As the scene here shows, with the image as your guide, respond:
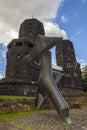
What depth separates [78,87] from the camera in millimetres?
50188

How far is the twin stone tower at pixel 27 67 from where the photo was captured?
1387 inches

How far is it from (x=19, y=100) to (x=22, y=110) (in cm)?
114

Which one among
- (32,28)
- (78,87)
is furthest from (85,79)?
(32,28)

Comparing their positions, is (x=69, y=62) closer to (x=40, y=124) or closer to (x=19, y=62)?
(x=19, y=62)

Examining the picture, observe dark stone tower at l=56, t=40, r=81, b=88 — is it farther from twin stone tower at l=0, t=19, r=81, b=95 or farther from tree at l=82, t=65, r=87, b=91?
tree at l=82, t=65, r=87, b=91

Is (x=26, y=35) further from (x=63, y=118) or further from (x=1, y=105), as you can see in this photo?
(x=63, y=118)

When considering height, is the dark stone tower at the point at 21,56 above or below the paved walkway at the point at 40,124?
above

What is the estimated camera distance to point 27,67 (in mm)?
41219

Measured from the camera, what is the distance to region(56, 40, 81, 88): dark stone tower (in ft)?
175

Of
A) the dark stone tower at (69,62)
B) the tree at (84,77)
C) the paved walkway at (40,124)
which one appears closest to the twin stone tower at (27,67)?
the dark stone tower at (69,62)

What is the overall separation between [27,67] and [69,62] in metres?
19.0

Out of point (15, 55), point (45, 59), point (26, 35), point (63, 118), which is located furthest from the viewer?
point (26, 35)

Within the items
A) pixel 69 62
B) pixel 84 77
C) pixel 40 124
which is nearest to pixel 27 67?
pixel 69 62

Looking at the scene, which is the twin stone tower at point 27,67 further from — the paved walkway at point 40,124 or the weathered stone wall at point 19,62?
the paved walkway at point 40,124
